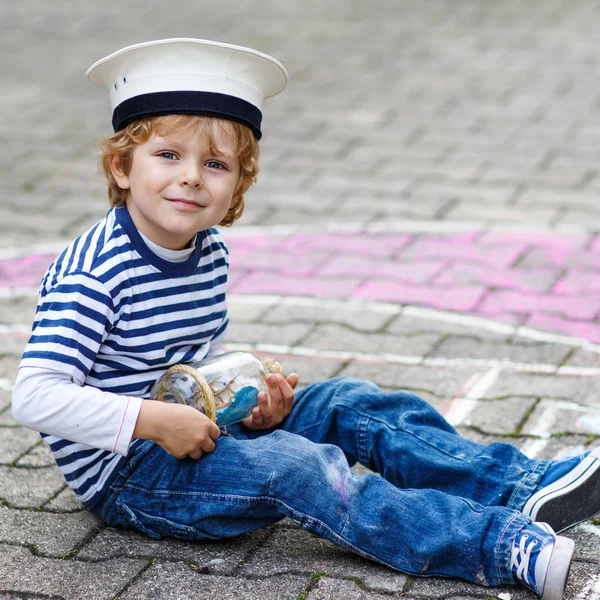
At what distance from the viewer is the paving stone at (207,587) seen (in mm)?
2344

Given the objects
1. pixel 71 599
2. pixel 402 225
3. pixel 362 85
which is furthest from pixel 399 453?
pixel 362 85

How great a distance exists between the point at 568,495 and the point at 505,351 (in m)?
1.20

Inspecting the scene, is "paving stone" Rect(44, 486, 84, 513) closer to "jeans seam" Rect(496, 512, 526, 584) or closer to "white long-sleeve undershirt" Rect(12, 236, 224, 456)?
"white long-sleeve undershirt" Rect(12, 236, 224, 456)

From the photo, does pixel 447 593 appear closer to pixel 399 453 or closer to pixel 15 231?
pixel 399 453

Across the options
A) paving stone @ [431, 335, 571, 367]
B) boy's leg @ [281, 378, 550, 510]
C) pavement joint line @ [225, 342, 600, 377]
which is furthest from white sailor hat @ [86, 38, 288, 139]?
paving stone @ [431, 335, 571, 367]

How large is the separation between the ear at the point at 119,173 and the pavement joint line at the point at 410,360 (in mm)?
1310

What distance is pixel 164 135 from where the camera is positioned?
2434mm

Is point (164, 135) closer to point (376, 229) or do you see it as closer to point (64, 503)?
point (64, 503)

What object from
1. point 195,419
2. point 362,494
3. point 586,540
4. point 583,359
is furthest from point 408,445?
point 583,359

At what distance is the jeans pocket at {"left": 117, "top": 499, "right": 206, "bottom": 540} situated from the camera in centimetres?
249

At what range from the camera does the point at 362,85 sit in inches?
294

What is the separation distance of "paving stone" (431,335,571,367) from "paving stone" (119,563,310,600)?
4.86 feet

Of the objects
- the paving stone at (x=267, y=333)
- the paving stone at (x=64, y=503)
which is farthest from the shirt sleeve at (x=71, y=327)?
the paving stone at (x=267, y=333)

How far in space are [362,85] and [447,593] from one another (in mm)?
5573
